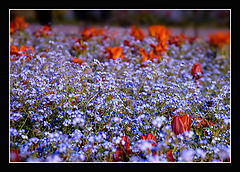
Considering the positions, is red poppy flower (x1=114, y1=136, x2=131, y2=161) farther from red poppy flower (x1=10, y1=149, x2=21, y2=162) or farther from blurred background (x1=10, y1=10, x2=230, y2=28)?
blurred background (x1=10, y1=10, x2=230, y2=28)

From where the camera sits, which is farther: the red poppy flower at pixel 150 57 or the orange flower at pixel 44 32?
the orange flower at pixel 44 32

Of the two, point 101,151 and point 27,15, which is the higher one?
point 27,15

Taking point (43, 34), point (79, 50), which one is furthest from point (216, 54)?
point (43, 34)

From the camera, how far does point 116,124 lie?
9.11ft

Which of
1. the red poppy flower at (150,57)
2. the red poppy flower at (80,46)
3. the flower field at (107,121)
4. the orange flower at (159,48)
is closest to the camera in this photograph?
the flower field at (107,121)

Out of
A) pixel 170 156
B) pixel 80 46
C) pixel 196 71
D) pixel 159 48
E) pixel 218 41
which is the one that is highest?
pixel 218 41

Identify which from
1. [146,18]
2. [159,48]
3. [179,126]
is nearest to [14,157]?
[179,126]

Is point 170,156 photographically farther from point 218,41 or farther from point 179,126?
point 218,41

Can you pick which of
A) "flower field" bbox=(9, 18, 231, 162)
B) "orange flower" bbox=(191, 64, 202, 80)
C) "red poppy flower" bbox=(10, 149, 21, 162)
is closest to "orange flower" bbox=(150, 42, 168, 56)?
"flower field" bbox=(9, 18, 231, 162)

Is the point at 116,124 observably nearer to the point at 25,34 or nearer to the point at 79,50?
the point at 79,50

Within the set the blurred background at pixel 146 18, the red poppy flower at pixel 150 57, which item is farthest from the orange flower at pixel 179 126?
the blurred background at pixel 146 18

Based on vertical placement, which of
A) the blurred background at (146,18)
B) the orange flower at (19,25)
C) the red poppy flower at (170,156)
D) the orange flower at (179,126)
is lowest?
the red poppy flower at (170,156)

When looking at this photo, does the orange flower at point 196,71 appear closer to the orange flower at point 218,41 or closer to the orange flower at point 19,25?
the orange flower at point 218,41

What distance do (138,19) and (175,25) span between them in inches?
57.8
